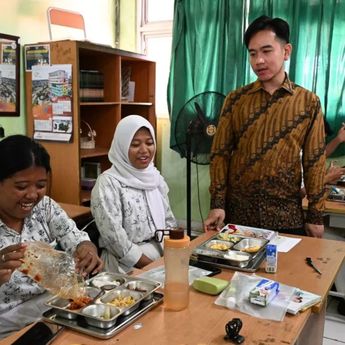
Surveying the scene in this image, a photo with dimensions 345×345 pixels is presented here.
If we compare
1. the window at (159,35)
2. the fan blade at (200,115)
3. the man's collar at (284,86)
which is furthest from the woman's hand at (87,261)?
the window at (159,35)

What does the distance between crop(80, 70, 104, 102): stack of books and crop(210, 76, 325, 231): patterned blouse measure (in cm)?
145

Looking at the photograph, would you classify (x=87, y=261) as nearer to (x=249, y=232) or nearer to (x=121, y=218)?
(x=121, y=218)

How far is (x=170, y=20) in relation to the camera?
12.4ft

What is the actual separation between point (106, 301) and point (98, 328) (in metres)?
0.11

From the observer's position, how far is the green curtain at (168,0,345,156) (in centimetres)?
298

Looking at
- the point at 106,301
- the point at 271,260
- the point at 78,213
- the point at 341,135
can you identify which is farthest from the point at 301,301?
the point at 341,135

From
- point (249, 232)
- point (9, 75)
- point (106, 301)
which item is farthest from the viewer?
point (9, 75)

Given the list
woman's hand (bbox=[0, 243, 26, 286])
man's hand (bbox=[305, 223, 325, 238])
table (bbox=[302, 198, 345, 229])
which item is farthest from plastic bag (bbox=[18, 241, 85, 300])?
table (bbox=[302, 198, 345, 229])

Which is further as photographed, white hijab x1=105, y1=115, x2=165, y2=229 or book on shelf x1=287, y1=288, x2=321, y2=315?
white hijab x1=105, y1=115, x2=165, y2=229

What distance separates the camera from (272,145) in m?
1.77

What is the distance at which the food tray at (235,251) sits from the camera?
134cm

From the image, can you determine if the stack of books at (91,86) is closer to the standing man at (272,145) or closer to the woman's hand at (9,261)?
the standing man at (272,145)

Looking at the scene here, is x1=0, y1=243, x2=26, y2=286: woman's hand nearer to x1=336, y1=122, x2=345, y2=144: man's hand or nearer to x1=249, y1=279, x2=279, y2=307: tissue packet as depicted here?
x1=249, y1=279, x2=279, y2=307: tissue packet

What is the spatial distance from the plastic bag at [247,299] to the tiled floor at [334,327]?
137 cm
